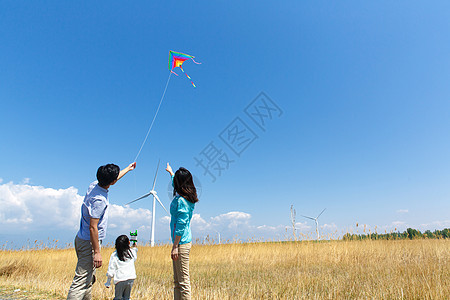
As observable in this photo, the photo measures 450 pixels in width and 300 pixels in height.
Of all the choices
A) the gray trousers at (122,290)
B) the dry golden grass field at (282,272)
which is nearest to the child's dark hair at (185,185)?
the gray trousers at (122,290)

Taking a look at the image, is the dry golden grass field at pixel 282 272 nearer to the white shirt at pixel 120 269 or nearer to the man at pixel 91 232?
the white shirt at pixel 120 269

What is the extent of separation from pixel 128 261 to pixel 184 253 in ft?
5.32

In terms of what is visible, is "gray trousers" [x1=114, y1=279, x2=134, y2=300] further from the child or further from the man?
the man

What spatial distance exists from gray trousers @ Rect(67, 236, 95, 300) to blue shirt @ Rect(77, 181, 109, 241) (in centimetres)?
11

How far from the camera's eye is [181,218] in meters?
3.82

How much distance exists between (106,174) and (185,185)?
3.87 ft

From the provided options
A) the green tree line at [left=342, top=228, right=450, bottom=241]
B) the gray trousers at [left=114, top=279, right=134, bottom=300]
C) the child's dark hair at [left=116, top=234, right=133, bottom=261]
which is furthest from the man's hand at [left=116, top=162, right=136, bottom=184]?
the green tree line at [left=342, top=228, right=450, bottom=241]

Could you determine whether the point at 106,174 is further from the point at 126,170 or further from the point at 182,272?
the point at 182,272

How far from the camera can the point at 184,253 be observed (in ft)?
12.4

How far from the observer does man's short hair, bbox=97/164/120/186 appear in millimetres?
3898

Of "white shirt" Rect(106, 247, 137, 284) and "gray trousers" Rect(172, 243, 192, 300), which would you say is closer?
"gray trousers" Rect(172, 243, 192, 300)

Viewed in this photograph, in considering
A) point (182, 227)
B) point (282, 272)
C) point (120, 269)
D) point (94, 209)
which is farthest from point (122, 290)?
point (282, 272)

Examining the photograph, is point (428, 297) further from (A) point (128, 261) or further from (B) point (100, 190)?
(B) point (100, 190)

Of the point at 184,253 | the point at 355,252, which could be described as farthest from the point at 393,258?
the point at 184,253
